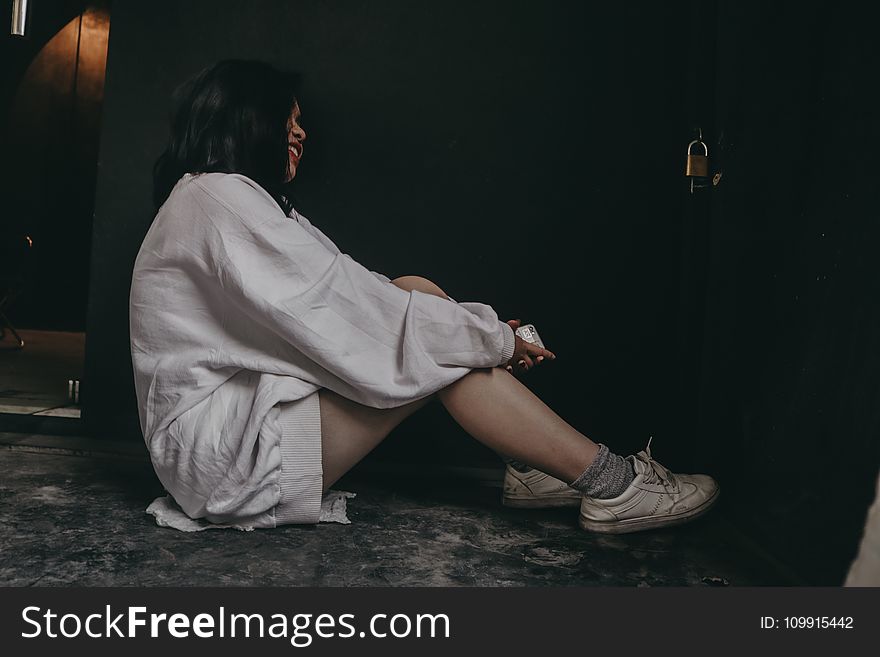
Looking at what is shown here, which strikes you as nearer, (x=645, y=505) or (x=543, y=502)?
(x=645, y=505)

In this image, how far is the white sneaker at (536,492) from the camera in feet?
5.75

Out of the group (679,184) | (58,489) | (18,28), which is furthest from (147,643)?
(18,28)

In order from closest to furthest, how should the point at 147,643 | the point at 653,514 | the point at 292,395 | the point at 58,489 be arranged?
1. the point at 147,643
2. the point at 292,395
3. the point at 653,514
4. the point at 58,489

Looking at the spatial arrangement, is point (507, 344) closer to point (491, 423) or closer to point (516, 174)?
point (491, 423)

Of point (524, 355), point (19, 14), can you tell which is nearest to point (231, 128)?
point (524, 355)

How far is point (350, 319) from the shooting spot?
1.45 m

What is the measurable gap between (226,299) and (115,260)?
0.95m

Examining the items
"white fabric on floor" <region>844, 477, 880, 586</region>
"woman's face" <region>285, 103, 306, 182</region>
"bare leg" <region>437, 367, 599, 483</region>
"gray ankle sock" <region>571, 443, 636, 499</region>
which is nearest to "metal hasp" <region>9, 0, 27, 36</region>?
"woman's face" <region>285, 103, 306, 182</region>

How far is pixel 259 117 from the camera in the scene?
Answer: 1606mm

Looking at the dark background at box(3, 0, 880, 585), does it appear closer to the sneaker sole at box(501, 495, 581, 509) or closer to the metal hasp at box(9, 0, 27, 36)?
the metal hasp at box(9, 0, 27, 36)

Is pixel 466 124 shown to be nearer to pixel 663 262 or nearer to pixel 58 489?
pixel 663 262

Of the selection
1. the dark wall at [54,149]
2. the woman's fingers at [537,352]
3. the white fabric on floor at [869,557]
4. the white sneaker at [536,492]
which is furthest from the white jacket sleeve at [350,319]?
the dark wall at [54,149]

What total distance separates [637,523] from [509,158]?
1.06 metres

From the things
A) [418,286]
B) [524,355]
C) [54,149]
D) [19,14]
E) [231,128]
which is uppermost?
[54,149]
